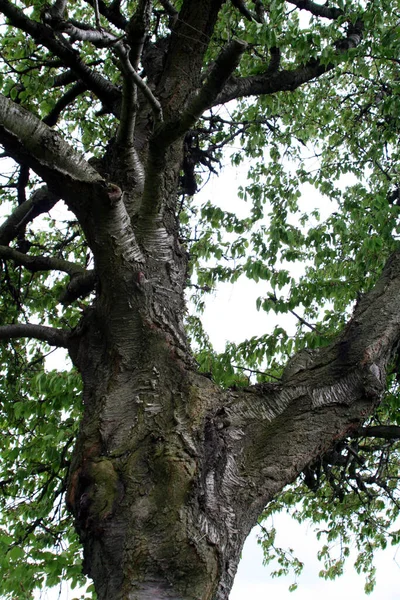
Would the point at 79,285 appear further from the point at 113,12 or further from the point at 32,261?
the point at 113,12

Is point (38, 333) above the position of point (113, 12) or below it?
below

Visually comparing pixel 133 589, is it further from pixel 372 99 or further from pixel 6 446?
pixel 372 99

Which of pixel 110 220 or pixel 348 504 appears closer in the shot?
pixel 110 220

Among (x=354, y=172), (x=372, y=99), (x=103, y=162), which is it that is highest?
Result: (x=372, y=99)

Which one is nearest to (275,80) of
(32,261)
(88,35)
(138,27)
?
(32,261)

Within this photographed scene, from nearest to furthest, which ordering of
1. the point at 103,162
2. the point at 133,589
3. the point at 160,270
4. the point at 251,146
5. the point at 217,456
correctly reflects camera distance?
1. the point at 133,589
2. the point at 217,456
3. the point at 160,270
4. the point at 103,162
5. the point at 251,146

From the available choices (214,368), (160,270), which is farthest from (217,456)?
(214,368)

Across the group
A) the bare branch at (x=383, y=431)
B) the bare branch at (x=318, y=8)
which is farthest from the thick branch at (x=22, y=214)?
the bare branch at (x=318, y=8)

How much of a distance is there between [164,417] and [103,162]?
2.96m

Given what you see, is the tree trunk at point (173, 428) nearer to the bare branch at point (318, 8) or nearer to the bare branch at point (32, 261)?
the bare branch at point (32, 261)

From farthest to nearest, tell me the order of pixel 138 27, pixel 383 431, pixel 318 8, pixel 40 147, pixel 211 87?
pixel 318 8
pixel 383 431
pixel 40 147
pixel 138 27
pixel 211 87

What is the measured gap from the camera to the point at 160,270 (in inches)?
138

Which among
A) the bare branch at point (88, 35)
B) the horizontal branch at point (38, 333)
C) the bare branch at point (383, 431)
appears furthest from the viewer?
the bare branch at point (383, 431)

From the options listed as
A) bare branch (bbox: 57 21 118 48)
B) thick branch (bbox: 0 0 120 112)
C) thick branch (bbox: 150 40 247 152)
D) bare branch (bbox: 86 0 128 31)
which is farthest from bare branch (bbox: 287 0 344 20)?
thick branch (bbox: 150 40 247 152)
